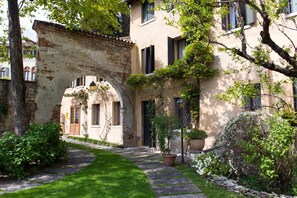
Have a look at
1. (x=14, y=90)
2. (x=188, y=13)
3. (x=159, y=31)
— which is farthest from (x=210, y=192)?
(x=159, y=31)

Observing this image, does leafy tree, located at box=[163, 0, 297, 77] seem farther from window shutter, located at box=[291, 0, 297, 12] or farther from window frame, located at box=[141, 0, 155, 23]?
window frame, located at box=[141, 0, 155, 23]

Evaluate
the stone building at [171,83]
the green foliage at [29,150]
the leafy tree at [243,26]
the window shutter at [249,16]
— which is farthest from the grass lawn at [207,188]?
the window shutter at [249,16]

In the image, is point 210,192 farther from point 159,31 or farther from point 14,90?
point 159,31

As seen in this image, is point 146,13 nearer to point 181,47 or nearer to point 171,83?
point 181,47

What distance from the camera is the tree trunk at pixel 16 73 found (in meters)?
8.04

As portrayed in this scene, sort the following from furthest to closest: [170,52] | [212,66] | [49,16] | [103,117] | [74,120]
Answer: [74,120] < [103,117] < [170,52] < [49,16] < [212,66]

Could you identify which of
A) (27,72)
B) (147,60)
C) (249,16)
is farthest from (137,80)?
(27,72)

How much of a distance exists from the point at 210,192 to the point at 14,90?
6.75 meters

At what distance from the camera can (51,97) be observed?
10.7 meters

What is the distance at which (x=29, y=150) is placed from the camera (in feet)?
23.6

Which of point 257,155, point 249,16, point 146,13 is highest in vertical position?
point 146,13

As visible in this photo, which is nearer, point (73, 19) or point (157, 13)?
point (73, 19)

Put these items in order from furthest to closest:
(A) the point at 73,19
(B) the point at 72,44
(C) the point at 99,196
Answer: (B) the point at 72,44 < (A) the point at 73,19 < (C) the point at 99,196

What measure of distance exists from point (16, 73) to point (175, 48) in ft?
24.6
